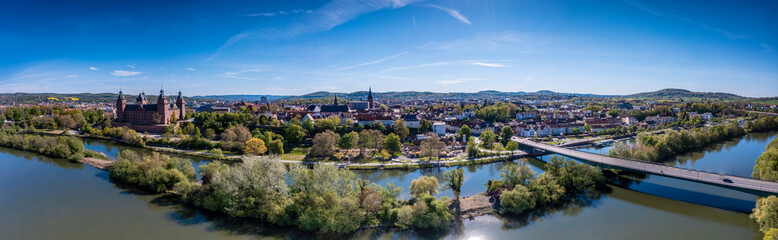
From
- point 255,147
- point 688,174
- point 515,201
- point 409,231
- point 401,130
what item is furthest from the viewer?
point 401,130

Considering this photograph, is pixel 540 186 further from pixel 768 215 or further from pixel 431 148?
pixel 431 148

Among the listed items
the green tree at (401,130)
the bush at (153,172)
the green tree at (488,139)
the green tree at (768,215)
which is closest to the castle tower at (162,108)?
the bush at (153,172)

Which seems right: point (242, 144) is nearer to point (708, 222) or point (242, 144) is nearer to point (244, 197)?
point (244, 197)

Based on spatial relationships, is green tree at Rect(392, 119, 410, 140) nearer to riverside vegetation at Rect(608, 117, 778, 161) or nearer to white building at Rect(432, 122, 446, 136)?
white building at Rect(432, 122, 446, 136)

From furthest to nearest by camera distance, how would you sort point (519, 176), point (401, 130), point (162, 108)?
point (162, 108), point (401, 130), point (519, 176)

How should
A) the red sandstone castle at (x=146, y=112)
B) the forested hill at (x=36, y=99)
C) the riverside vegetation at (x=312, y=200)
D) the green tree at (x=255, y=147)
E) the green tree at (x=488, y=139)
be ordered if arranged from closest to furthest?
the riverside vegetation at (x=312, y=200), the green tree at (x=255, y=147), the green tree at (x=488, y=139), the red sandstone castle at (x=146, y=112), the forested hill at (x=36, y=99)

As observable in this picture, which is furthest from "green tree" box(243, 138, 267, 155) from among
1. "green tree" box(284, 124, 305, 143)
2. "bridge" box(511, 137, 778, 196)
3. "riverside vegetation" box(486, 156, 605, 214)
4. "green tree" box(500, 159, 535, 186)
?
"bridge" box(511, 137, 778, 196)

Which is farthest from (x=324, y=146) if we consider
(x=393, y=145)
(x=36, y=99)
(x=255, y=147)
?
(x=36, y=99)

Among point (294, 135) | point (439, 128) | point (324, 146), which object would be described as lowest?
point (324, 146)

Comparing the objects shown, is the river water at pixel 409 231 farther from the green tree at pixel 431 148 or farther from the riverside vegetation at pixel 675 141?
the green tree at pixel 431 148
